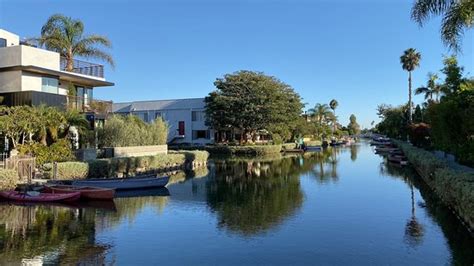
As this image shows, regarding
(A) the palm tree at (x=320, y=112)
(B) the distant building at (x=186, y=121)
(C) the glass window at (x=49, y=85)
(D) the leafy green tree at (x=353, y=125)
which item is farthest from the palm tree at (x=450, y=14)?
(D) the leafy green tree at (x=353, y=125)

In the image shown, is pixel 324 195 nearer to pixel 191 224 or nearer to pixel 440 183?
pixel 440 183

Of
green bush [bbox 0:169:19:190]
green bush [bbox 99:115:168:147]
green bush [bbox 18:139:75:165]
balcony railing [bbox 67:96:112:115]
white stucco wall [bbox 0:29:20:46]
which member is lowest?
green bush [bbox 0:169:19:190]

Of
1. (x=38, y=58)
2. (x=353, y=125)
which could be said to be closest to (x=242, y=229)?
(x=38, y=58)

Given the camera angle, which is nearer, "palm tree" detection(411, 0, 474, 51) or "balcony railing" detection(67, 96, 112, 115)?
"palm tree" detection(411, 0, 474, 51)

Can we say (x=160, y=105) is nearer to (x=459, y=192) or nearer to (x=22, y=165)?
(x=22, y=165)

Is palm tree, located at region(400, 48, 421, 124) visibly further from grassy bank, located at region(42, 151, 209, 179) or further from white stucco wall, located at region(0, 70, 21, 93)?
white stucco wall, located at region(0, 70, 21, 93)

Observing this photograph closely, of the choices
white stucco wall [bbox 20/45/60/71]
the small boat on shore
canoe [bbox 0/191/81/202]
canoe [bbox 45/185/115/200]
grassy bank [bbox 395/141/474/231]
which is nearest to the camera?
grassy bank [bbox 395/141/474/231]

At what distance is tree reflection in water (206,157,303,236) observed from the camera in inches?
664

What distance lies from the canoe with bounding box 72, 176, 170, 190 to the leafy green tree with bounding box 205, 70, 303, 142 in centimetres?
3498

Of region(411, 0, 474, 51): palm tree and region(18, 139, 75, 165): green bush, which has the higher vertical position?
region(411, 0, 474, 51): palm tree

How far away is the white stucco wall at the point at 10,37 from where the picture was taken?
35094mm

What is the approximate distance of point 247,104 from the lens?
59875 millimetres

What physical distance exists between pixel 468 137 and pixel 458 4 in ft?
43.0

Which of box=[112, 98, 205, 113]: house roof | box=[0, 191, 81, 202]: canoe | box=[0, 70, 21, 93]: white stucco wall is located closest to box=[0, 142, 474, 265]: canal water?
box=[0, 191, 81, 202]: canoe
